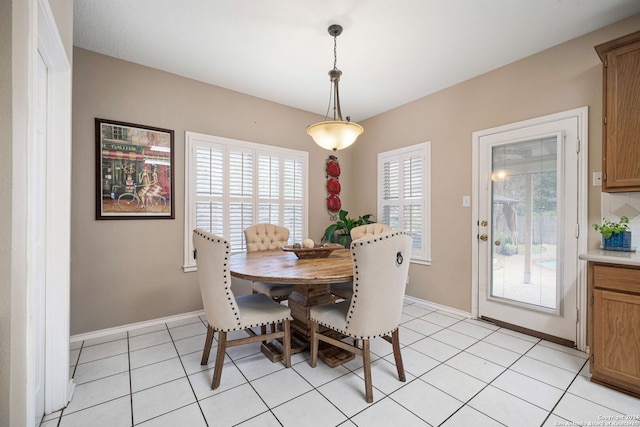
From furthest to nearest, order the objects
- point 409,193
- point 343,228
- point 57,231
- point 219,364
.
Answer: point 343,228 → point 409,193 → point 219,364 → point 57,231

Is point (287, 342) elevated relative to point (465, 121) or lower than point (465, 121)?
lower

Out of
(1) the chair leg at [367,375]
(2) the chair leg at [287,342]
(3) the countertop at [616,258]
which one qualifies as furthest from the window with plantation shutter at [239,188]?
(3) the countertop at [616,258]

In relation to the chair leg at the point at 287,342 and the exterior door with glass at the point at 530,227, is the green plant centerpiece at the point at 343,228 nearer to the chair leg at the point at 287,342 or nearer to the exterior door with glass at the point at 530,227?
the exterior door with glass at the point at 530,227

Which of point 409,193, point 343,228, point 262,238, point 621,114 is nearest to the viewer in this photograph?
point 621,114

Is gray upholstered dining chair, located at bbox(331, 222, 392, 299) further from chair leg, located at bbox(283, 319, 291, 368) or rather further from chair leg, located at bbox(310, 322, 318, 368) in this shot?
chair leg, located at bbox(283, 319, 291, 368)

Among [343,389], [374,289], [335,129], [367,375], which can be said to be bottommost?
[343,389]

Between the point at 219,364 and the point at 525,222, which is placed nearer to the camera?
the point at 219,364

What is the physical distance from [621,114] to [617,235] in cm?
90

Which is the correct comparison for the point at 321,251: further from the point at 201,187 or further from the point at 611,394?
the point at 611,394

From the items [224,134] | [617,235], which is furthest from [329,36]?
[617,235]

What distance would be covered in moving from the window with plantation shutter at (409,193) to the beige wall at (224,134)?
0.37 feet

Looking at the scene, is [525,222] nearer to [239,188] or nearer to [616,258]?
[616,258]

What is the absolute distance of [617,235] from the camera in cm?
213

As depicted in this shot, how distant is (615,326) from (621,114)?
1.51 m
